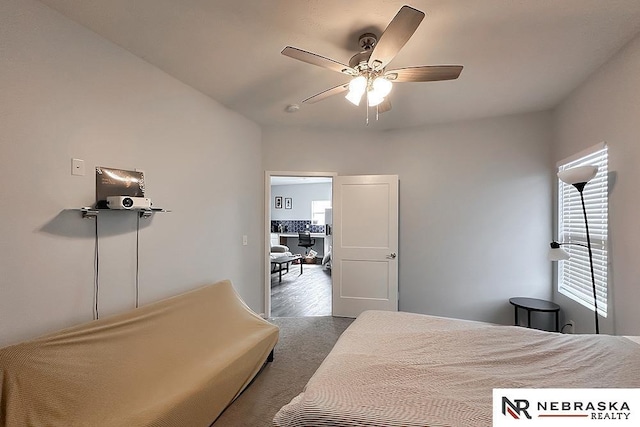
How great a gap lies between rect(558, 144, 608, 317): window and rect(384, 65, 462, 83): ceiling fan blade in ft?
5.44

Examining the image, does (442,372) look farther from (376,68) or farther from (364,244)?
(364,244)

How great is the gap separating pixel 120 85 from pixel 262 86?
116 centimetres

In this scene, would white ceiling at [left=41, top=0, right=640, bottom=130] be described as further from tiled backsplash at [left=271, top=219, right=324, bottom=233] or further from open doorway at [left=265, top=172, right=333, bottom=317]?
tiled backsplash at [left=271, top=219, right=324, bottom=233]

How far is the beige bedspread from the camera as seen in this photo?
1351 millimetres

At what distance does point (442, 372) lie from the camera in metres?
1.36

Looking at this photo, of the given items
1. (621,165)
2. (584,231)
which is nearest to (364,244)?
(584,231)

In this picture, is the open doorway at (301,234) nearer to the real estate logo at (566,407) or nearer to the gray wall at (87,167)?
the gray wall at (87,167)

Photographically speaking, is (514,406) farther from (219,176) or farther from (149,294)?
(219,176)

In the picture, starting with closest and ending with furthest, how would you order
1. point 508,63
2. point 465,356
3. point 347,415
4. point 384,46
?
point 347,415
point 465,356
point 384,46
point 508,63

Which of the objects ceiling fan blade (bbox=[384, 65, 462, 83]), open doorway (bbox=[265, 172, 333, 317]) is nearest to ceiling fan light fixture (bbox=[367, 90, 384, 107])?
ceiling fan blade (bbox=[384, 65, 462, 83])

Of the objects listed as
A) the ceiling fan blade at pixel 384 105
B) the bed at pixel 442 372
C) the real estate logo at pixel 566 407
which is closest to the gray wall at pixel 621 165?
the bed at pixel 442 372

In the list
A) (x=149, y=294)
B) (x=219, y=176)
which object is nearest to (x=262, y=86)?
(x=219, y=176)

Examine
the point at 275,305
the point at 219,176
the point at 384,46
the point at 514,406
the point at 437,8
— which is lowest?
the point at 275,305

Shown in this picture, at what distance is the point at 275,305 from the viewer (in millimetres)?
4633
